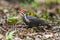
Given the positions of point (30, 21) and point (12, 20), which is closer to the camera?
point (30, 21)

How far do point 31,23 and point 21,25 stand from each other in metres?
0.46

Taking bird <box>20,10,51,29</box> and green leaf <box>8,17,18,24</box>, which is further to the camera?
green leaf <box>8,17,18,24</box>

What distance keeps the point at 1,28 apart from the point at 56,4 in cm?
941

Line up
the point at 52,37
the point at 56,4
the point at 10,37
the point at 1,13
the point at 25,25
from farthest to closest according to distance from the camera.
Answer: the point at 56,4 < the point at 1,13 < the point at 25,25 < the point at 52,37 < the point at 10,37

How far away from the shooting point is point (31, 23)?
8.02 m

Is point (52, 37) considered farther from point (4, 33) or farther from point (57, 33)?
point (4, 33)

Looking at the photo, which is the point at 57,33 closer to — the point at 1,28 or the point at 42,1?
the point at 1,28

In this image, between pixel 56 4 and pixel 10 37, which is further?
pixel 56 4

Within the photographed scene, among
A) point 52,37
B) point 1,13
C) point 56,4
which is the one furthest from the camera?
point 56,4

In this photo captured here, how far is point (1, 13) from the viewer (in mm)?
10008

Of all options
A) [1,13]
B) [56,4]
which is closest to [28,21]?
[1,13]

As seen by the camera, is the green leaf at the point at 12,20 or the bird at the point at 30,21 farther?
the green leaf at the point at 12,20

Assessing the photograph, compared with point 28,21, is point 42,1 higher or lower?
lower

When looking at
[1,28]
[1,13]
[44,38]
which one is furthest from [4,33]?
[1,13]
